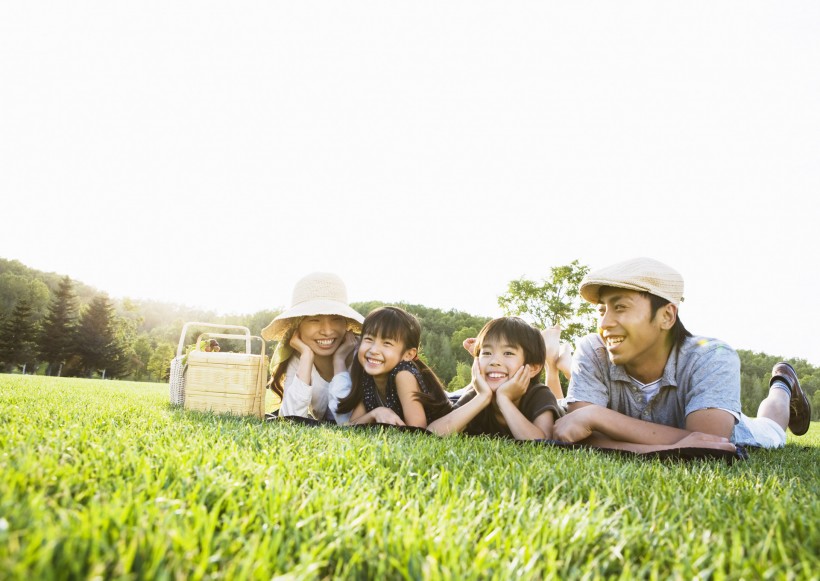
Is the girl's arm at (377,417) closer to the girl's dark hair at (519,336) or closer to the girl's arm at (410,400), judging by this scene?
the girl's arm at (410,400)

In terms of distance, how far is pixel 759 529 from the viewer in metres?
1.64

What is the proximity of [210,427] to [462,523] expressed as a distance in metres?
2.36

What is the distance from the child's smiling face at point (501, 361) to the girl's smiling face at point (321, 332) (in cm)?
162

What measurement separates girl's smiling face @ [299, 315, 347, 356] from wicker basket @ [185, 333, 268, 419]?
48cm

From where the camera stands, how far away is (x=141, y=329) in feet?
282

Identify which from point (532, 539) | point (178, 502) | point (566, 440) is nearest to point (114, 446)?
point (178, 502)

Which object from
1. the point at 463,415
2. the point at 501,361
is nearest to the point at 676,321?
the point at 501,361

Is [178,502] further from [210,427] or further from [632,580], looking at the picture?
[210,427]

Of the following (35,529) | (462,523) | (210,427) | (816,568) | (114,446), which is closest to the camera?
(35,529)

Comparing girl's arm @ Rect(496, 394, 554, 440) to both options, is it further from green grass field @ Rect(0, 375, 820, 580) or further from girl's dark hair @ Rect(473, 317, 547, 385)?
green grass field @ Rect(0, 375, 820, 580)

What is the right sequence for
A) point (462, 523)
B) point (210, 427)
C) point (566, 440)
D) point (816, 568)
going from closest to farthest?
point (816, 568) < point (462, 523) < point (210, 427) < point (566, 440)

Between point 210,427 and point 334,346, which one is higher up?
point 334,346

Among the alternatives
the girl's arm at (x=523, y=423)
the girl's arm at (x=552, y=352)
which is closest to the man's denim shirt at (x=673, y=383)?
the girl's arm at (x=523, y=423)

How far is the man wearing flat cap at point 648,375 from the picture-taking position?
12.2 feet
